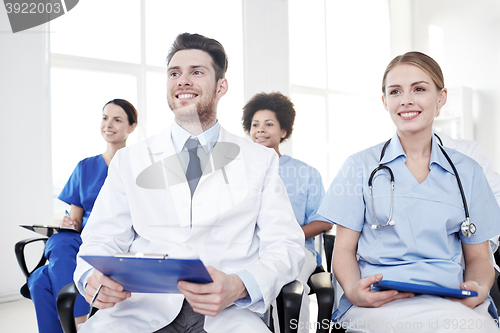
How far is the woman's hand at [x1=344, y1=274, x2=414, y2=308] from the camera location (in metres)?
1.16

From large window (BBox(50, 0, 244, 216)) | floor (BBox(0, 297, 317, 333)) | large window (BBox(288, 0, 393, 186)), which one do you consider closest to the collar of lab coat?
floor (BBox(0, 297, 317, 333))

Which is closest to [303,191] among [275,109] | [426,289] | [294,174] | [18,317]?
[294,174]

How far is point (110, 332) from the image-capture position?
1.11 meters

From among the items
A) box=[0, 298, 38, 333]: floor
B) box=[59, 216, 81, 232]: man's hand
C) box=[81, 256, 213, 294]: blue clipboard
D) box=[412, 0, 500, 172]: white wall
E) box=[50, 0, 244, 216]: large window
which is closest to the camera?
box=[81, 256, 213, 294]: blue clipboard

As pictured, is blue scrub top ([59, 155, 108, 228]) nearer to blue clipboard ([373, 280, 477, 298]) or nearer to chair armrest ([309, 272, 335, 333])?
chair armrest ([309, 272, 335, 333])

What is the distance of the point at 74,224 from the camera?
2236 millimetres

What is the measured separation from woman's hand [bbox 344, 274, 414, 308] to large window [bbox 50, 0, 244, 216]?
2.84 meters

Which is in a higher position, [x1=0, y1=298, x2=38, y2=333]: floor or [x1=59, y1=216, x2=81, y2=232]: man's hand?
[x1=59, y1=216, x2=81, y2=232]: man's hand

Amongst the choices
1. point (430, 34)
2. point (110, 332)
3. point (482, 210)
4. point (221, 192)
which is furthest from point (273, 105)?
point (430, 34)

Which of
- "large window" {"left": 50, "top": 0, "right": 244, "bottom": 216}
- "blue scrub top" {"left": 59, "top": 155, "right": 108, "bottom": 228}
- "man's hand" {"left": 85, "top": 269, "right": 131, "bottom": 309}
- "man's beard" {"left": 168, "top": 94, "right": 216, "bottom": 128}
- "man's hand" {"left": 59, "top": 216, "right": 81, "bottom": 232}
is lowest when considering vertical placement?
"man's hand" {"left": 85, "top": 269, "right": 131, "bottom": 309}

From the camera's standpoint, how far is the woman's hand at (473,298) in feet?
3.80

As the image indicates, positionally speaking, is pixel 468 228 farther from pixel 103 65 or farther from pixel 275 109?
pixel 103 65

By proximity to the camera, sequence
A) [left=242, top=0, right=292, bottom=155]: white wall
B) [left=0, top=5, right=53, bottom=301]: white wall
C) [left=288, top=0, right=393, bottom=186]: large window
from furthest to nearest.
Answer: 1. [left=288, top=0, right=393, bottom=186]: large window
2. [left=242, top=0, right=292, bottom=155]: white wall
3. [left=0, top=5, right=53, bottom=301]: white wall

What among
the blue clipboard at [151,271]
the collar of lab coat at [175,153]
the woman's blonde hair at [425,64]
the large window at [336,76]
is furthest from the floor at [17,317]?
the large window at [336,76]
